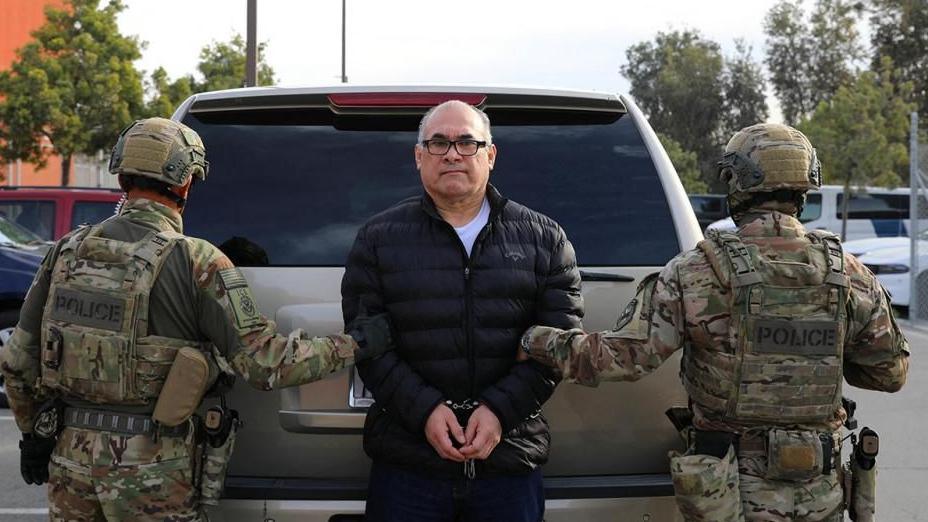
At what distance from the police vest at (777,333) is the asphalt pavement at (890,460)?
3.11 meters

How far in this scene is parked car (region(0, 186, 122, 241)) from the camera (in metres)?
10.2

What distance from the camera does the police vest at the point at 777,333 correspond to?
286cm

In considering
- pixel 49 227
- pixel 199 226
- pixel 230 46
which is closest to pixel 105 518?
pixel 199 226

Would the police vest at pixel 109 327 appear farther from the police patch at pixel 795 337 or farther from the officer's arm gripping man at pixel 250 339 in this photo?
the police patch at pixel 795 337

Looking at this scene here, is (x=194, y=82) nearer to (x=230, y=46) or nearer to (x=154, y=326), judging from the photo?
(x=230, y=46)

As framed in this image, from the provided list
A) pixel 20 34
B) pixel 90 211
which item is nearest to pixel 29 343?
pixel 90 211

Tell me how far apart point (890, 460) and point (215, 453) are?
5500mm

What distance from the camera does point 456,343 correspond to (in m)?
2.85

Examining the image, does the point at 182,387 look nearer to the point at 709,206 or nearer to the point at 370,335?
the point at 370,335

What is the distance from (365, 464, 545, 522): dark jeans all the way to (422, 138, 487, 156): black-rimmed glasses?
2.95 feet

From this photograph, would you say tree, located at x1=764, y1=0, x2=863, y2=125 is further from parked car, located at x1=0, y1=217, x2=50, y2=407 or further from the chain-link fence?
parked car, located at x1=0, y1=217, x2=50, y2=407

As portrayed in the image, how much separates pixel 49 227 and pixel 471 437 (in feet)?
28.0

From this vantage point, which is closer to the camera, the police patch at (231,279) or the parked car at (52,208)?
the police patch at (231,279)

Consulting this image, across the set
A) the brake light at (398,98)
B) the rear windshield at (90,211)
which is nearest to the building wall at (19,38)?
the rear windshield at (90,211)
